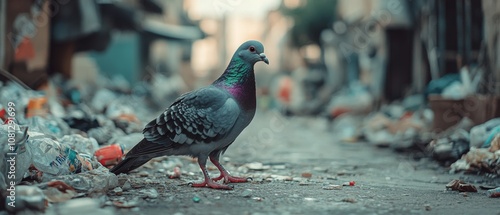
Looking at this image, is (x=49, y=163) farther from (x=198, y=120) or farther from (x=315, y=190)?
(x=315, y=190)

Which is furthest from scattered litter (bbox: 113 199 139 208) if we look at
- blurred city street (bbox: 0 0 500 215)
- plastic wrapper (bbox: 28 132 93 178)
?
plastic wrapper (bbox: 28 132 93 178)

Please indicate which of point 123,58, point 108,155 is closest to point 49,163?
point 108,155

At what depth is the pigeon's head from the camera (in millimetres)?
3889

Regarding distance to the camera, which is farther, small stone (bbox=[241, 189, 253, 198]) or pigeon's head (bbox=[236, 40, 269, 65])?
pigeon's head (bbox=[236, 40, 269, 65])

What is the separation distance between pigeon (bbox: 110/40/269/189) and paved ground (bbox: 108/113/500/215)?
0.21 m

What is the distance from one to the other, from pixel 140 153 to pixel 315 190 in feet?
3.51

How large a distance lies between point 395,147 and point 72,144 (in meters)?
4.13

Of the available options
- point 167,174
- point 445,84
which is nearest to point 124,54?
point 445,84

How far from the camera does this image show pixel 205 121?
147 inches

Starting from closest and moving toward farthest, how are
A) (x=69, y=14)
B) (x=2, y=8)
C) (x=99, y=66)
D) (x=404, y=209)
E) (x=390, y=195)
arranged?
A: (x=404, y=209) → (x=390, y=195) → (x=2, y=8) → (x=69, y=14) → (x=99, y=66)

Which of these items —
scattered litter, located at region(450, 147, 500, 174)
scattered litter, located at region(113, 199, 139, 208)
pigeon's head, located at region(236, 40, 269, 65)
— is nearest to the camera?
scattered litter, located at region(113, 199, 139, 208)

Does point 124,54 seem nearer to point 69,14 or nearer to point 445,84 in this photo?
point 69,14

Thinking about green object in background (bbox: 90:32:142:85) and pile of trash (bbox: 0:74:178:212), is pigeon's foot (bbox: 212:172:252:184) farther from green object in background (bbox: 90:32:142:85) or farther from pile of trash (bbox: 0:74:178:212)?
green object in background (bbox: 90:32:142:85)

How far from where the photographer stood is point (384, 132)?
28.5 feet
